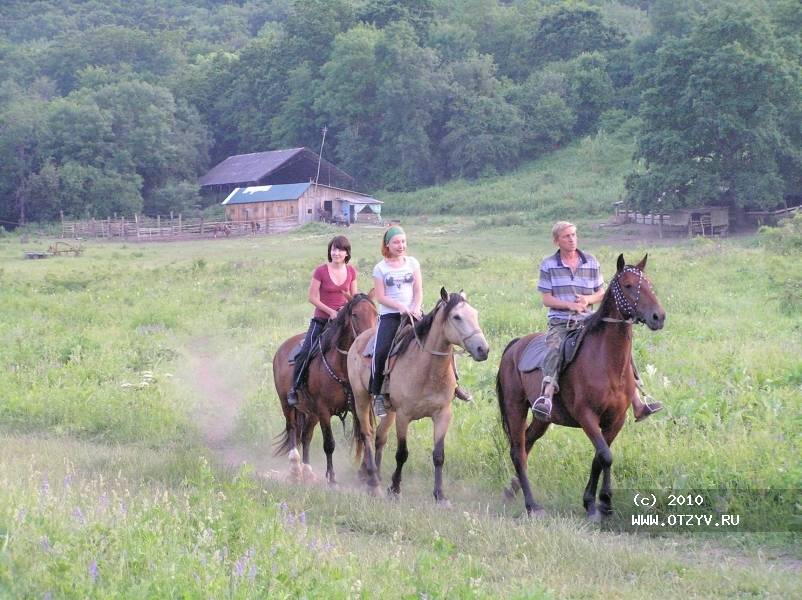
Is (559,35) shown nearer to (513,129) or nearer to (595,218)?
(513,129)

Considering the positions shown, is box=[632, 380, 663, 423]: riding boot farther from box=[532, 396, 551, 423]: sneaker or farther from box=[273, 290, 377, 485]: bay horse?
box=[273, 290, 377, 485]: bay horse

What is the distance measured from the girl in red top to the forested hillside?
3808cm

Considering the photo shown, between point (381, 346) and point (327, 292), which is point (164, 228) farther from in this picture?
point (381, 346)

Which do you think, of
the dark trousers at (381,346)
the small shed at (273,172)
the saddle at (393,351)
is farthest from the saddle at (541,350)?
the small shed at (273,172)

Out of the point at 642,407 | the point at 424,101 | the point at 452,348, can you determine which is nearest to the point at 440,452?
the point at 452,348

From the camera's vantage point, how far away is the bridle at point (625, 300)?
7723mm

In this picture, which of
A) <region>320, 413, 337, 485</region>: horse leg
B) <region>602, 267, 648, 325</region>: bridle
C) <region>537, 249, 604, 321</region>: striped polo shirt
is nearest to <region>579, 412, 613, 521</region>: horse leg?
<region>602, 267, 648, 325</region>: bridle

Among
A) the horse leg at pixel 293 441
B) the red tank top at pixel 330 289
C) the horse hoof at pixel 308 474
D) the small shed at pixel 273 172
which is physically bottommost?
the horse hoof at pixel 308 474

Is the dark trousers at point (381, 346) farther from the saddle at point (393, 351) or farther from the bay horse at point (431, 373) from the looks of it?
Answer: the bay horse at point (431, 373)

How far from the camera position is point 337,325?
10.5 metres

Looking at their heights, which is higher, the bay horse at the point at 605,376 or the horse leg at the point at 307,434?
the bay horse at the point at 605,376

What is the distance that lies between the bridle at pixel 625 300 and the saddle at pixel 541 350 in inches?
18.1

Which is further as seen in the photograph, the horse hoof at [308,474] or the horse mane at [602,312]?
the horse hoof at [308,474]

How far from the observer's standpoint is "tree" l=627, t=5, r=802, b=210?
148ft
